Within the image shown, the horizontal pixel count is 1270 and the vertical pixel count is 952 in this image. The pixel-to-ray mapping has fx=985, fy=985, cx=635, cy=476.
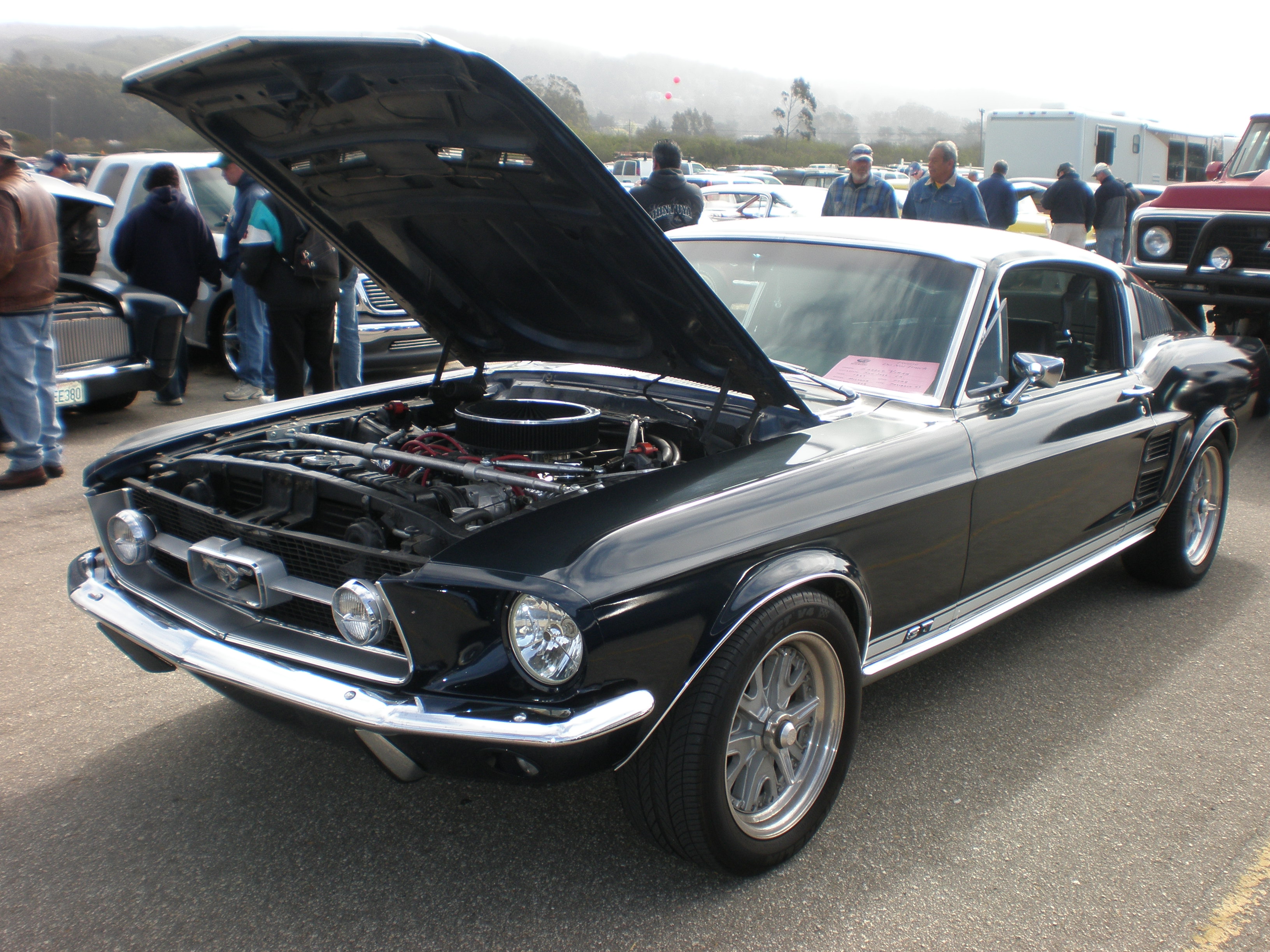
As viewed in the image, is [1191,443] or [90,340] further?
[90,340]

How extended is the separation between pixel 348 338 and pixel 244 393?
43.5 inches

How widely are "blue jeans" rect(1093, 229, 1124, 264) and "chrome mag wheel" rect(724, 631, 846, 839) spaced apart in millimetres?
12569

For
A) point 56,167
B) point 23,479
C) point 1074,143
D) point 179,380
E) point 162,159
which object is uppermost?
point 1074,143

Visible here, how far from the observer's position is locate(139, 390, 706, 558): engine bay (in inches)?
98.4

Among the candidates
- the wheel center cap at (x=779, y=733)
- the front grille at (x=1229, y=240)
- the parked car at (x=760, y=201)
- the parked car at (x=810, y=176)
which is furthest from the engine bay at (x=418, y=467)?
the parked car at (x=810, y=176)

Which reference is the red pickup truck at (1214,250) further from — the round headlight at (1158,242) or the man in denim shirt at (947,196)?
the man in denim shirt at (947,196)

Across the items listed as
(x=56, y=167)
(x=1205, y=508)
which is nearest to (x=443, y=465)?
(x=1205, y=508)

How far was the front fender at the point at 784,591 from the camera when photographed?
2113 millimetres

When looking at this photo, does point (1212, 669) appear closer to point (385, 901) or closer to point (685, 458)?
point (685, 458)

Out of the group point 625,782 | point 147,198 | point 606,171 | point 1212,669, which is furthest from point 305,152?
point 147,198

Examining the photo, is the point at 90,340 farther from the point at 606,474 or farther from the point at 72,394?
the point at 606,474

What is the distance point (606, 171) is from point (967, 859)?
6.13 feet

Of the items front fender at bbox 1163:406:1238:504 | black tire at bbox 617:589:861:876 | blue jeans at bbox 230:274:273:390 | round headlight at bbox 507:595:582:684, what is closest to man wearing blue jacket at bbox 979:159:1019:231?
front fender at bbox 1163:406:1238:504

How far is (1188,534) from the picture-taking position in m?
4.16
